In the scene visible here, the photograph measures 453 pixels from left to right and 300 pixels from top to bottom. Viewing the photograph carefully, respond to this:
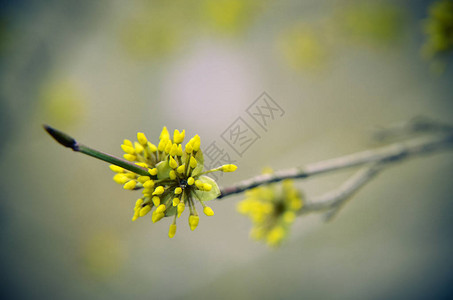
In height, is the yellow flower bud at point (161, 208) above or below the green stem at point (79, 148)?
below

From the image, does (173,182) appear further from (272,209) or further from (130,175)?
(272,209)

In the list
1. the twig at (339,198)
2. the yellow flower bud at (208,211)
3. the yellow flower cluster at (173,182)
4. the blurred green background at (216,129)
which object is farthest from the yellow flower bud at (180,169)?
the blurred green background at (216,129)

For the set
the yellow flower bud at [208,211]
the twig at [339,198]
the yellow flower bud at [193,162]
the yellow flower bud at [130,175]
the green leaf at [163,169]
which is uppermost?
the twig at [339,198]

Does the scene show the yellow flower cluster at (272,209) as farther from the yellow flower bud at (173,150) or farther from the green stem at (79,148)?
the green stem at (79,148)

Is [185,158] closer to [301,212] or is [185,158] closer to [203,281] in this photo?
[301,212]

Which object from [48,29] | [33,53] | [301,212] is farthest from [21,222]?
[301,212]

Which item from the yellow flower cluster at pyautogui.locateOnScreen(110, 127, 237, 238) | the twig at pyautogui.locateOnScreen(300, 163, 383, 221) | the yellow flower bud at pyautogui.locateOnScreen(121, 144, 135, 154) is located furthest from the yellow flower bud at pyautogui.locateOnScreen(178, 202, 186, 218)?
the twig at pyautogui.locateOnScreen(300, 163, 383, 221)

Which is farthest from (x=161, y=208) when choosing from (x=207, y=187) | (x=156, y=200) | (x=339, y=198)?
(x=339, y=198)
